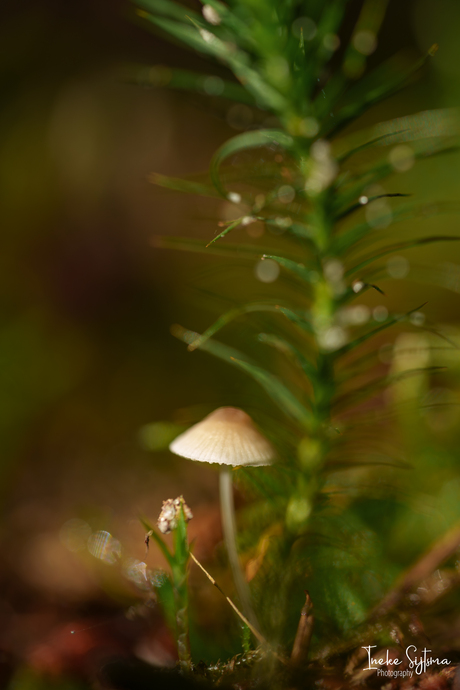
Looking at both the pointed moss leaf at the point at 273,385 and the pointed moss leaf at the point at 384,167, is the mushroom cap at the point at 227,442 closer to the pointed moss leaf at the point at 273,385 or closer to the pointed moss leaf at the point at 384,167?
the pointed moss leaf at the point at 273,385

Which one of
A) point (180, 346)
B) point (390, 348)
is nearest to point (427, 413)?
point (390, 348)

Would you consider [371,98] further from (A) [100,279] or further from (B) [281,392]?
(A) [100,279]

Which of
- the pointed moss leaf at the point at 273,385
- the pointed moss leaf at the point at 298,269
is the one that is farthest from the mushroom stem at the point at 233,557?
the pointed moss leaf at the point at 298,269

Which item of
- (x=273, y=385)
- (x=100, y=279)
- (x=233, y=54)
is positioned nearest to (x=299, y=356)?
(x=273, y=385)

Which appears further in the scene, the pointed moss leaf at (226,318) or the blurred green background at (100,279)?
the blurred green background at (100,279)

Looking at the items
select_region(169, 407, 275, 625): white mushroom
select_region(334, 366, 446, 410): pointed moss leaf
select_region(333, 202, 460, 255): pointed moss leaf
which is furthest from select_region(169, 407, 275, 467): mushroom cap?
select_region(333, 202, 460, 255): pointed moss leaf

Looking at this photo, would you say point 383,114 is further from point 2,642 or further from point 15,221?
point 2,642

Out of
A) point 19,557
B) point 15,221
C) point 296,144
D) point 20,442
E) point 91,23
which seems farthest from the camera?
point 91,23

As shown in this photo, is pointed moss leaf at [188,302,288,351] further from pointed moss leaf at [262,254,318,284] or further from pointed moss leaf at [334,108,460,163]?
pointed moss leaf at [334,108,460,163]
